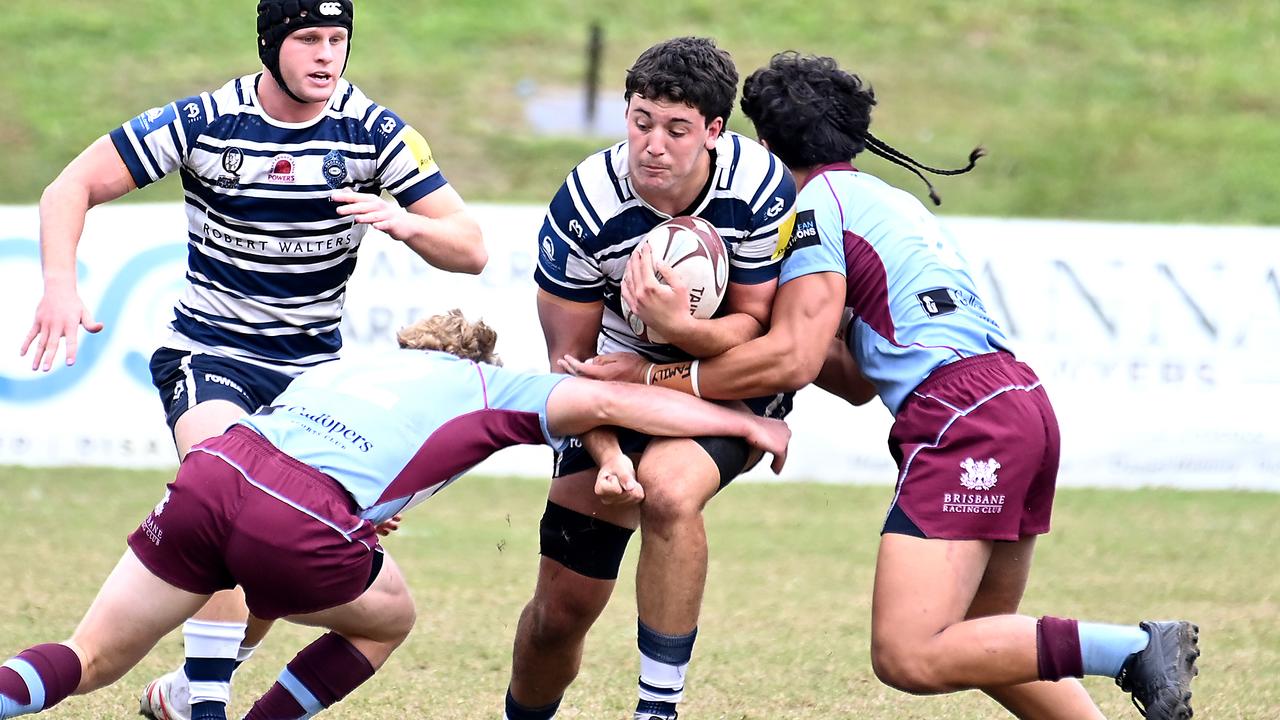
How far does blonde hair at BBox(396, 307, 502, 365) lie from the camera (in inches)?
177

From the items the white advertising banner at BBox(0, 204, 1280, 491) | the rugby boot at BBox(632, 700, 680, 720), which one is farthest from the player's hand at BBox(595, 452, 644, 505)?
the white advertising banner at BBox(0, 204, 1280, 491)

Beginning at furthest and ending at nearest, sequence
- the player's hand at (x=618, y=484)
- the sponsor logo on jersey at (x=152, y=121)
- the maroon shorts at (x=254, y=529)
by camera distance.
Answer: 1. the sponsor logo on jersey at (x=152, y=121)
2. the player's hand at (x=618, y=484)
3. the maroon shorts at (x=254, y=529)

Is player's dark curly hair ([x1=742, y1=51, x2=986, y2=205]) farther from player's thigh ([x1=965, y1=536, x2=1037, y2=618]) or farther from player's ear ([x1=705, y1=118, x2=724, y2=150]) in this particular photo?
player's thigh ([x1=965, y1=536, x2=1037, y2=618])

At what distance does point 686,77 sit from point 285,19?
1304mm

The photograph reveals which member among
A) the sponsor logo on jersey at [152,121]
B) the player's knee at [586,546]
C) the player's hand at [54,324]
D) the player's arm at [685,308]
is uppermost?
the sponsor logo on jersey at [152,121]

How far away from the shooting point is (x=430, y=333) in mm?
4496

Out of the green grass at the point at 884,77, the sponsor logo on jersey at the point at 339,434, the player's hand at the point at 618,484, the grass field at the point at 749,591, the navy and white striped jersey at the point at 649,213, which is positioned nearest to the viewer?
the sponsor logo on jersey at the point at 339,434

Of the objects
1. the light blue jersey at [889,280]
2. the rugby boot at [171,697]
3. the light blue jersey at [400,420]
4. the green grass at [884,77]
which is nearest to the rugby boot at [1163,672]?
the light blue jersey at [889,280]

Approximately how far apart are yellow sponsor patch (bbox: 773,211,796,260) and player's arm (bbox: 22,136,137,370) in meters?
1.98

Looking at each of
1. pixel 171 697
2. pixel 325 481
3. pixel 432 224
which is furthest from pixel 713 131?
pixel 171 697

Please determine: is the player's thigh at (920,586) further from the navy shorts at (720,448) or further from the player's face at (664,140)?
the player's face at (664,140)

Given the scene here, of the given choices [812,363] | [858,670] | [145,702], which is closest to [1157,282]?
[858,670]

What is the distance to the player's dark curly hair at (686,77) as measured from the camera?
4414mm

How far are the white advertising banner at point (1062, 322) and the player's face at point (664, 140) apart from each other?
266 inches
